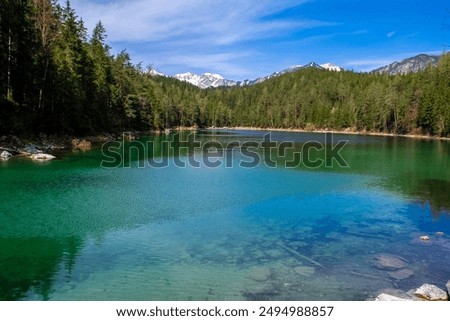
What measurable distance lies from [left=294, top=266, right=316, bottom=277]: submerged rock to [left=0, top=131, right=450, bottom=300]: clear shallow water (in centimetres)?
7

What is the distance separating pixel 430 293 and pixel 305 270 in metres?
4.08

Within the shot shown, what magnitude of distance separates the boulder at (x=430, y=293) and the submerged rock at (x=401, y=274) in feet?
5.23

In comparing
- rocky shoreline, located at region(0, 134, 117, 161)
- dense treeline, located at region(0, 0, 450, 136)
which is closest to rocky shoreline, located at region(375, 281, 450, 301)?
rocky shoreline, located at region(0, 134, 117, 161)

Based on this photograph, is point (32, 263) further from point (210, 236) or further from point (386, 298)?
point (386, 298)

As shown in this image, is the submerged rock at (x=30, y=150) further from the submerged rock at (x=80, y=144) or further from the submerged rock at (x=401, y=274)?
the submerged rock at (x=401, y=274)

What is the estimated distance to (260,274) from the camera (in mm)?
13523

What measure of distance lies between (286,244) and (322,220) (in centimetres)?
504

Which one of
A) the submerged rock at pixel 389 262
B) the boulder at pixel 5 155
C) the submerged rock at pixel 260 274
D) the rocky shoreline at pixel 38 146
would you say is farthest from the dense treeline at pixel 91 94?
the submerged rock at pixel 389 262

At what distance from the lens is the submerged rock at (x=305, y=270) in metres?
13.7

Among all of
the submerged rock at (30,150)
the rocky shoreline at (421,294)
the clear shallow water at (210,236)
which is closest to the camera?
the rocky shoreline at (421,294)

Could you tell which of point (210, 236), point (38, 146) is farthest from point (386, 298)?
point (38, 146)

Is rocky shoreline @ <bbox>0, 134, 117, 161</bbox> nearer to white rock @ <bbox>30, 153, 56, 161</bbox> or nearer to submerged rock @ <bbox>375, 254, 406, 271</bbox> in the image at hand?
white rock @ <bbox>30, 153, 56, 161</bbox>

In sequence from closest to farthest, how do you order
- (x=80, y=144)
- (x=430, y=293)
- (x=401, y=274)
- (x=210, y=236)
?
(x=430, y=293) < (x=401, y=274) < (x=210, y=236) < (x=80, y=144)
